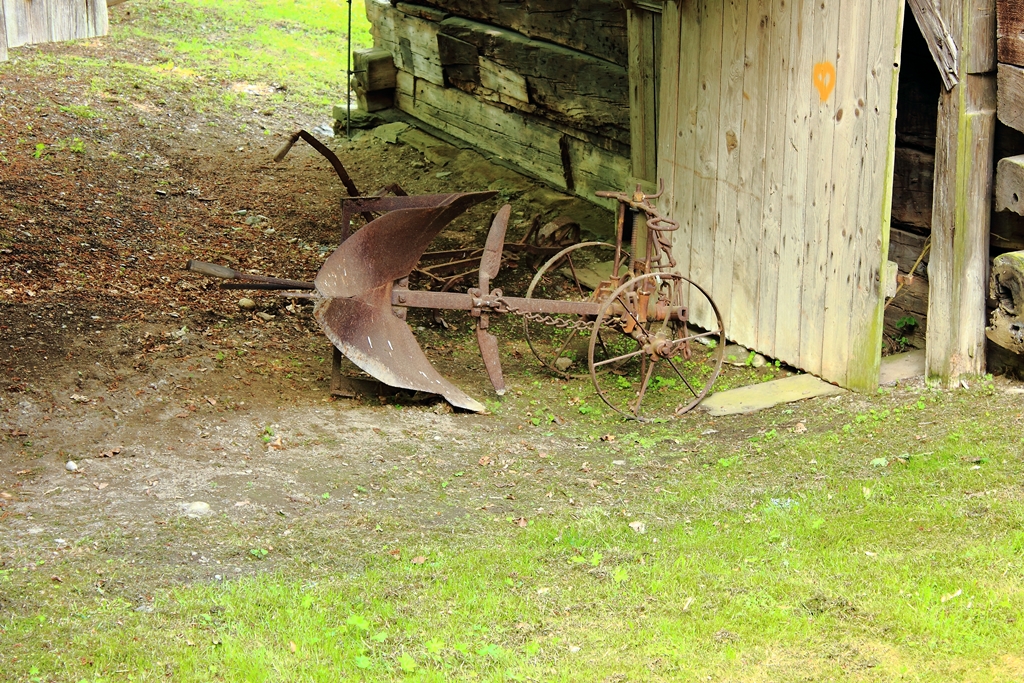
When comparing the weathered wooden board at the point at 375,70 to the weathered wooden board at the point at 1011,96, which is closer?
the weathered wooden board at the point at 1011,96

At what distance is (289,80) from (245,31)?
7.55 feet

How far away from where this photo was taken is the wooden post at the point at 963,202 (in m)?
5.29

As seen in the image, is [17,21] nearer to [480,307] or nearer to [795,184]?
[480,307]

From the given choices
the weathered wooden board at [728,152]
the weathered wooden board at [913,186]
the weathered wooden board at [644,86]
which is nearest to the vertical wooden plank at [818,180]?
the weathered wooden board at [728,152]

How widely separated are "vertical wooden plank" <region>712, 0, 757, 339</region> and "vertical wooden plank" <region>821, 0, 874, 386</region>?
76cm

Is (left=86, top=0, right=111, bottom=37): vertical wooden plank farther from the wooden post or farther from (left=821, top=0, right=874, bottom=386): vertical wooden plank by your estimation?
the wooden post

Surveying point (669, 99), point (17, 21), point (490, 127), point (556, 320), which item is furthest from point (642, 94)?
point (17, 21)

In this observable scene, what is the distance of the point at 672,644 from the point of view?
3.39 meters

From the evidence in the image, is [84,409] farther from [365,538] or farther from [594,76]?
[594,76]

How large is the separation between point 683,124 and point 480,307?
7.23 feet

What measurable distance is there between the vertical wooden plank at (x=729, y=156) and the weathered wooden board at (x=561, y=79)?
1.91 m

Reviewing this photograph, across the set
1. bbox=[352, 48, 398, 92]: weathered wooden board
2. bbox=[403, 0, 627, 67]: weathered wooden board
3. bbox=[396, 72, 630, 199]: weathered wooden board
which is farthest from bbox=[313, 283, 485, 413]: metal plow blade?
bbox=[352, 48, 398, 92]: weathered wooden board

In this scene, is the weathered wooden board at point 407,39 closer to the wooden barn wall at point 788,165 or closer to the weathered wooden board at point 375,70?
the weathered wooden board at point 375,70

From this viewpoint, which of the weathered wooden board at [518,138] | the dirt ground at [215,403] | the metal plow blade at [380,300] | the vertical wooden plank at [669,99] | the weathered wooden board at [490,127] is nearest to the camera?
the dirt ground at [215,403]
